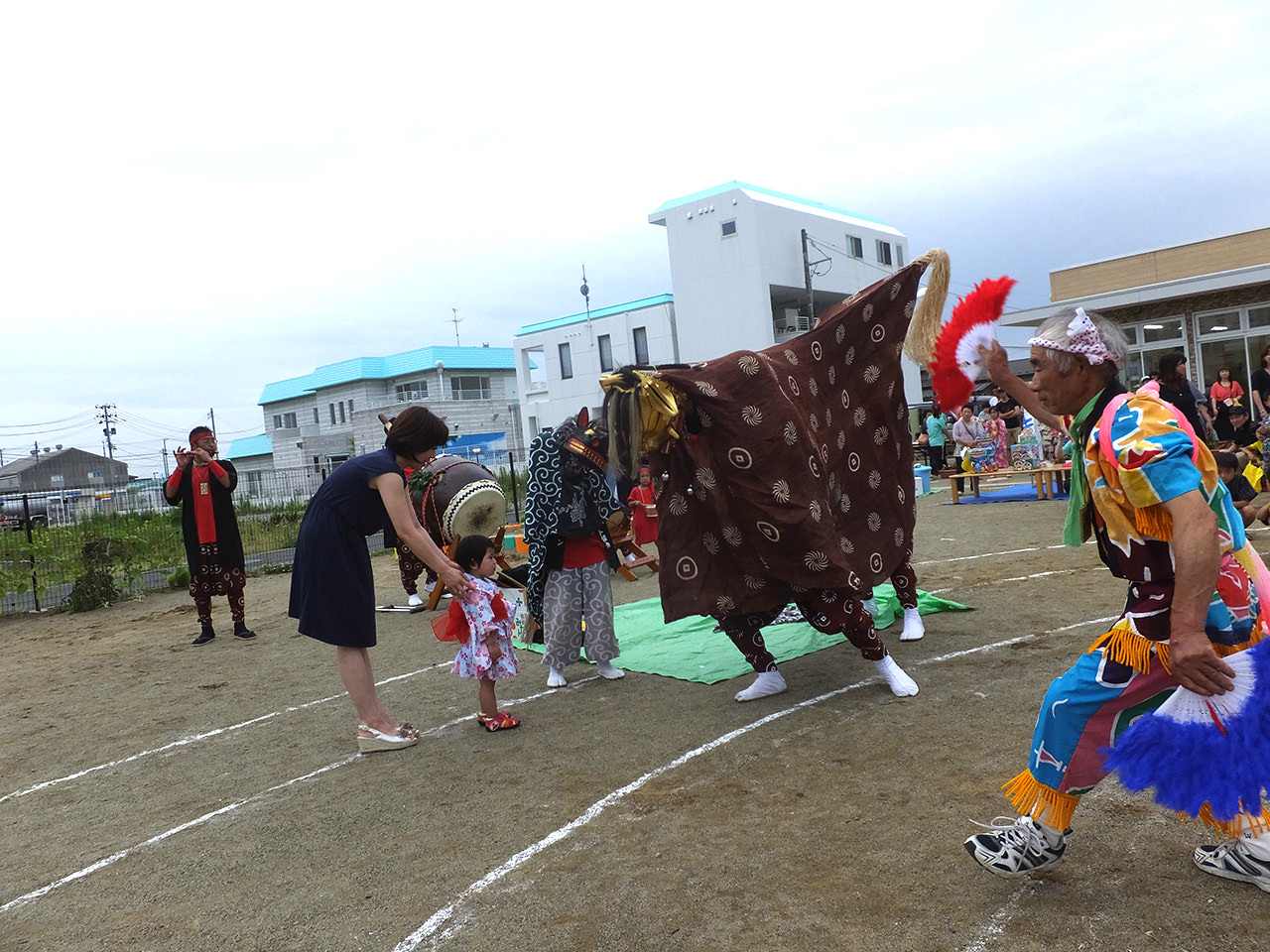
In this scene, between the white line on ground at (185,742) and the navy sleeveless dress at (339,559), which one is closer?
the navy sleeveless dress at (339,559)

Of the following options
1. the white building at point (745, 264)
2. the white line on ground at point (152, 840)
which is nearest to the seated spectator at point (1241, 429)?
the white line on ground at point (152, 840)

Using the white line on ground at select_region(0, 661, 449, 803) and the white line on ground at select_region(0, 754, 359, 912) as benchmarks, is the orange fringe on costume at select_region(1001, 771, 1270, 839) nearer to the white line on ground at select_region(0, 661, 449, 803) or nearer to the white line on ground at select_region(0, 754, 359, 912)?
the white line on ground at select_region(0, 754, 359, 912)

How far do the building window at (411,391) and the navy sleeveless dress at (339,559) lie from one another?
3908cm

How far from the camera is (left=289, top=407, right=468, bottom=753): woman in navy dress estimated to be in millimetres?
4613

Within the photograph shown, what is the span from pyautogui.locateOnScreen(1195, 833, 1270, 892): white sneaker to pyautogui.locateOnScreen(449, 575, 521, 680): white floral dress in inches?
126

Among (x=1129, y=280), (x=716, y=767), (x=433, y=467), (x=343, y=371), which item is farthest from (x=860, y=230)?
(x=716, y=767)

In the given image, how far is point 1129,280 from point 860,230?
1698cm

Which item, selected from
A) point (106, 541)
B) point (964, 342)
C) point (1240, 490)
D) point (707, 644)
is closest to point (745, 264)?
point (106, 541)

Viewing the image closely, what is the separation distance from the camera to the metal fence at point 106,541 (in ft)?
40.0

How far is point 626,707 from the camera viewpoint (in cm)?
518

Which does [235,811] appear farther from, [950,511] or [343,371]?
[343,371]

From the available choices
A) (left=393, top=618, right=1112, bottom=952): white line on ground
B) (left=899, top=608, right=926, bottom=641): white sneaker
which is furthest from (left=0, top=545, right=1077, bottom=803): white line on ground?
(left=899, top=608, right=926, bottom=641): white sneaker

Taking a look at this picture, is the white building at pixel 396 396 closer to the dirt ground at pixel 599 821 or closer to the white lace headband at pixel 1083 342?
the dirt ground at pixel 599 821

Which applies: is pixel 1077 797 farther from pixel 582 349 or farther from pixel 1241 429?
pixel 582 349
